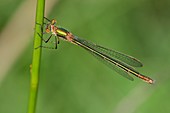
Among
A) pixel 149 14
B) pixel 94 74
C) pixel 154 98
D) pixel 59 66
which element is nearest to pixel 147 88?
pixel 154 98

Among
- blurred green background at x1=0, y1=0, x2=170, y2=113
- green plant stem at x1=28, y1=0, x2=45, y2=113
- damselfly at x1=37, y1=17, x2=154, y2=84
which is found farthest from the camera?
blurred green background at x1=0, y1=0, x2=170, y2=113

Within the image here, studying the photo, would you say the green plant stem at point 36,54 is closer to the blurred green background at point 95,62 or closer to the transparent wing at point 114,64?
the transparent wing at point 114,64

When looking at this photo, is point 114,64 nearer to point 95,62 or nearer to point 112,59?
point 112,59

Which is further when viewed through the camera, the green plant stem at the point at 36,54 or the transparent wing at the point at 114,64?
the transparent wing at the point at 114,64

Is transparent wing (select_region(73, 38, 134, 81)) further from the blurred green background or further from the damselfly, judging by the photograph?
the blurred green background

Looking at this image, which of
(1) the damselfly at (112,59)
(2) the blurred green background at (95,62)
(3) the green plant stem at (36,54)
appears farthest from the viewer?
(2) the blurred green background at (95,62)

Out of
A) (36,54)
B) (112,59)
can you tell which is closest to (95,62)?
(112,59)

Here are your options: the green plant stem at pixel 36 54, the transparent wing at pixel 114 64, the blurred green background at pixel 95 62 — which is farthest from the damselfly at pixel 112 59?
the green plant stem at pixel 36 54

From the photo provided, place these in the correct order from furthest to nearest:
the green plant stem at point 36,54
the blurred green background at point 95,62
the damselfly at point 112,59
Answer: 1. the blurred green background at point 95,62
2. the damselfly at point 112,59
3. the green plant stem at point 36,54

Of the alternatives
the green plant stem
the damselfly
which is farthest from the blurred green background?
the green plant stem

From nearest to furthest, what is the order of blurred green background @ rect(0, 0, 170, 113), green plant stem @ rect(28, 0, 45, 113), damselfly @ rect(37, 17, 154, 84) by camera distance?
green plant stem @ rect(28, 0, 45, 113) < damselfly @ rect(37, 17, 154, 84) < blurred green background @ rect(0, 0, 170, 113)
